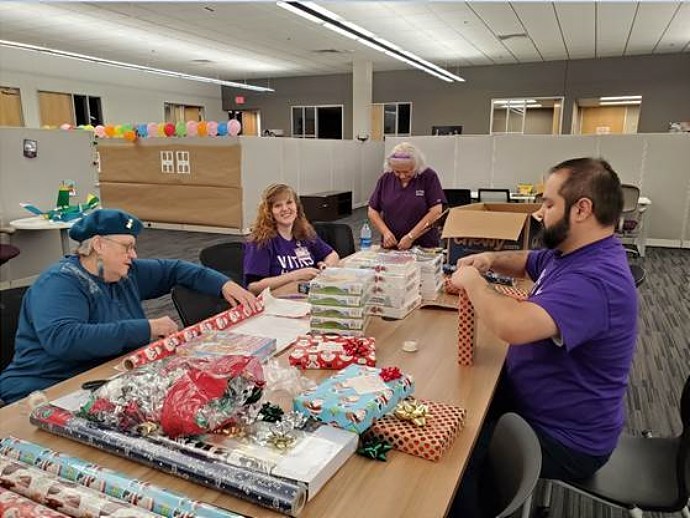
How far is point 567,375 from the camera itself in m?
1.51

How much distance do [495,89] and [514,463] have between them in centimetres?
1327

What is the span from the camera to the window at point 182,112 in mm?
15055

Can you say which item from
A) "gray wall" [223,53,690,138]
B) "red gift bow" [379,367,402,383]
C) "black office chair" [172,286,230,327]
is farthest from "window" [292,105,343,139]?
"red gift bow" [379,367,402,383]

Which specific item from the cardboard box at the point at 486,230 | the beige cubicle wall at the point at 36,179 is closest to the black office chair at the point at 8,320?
the cardboard box at the point at 486,230

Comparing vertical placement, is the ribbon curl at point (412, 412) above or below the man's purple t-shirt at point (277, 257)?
below

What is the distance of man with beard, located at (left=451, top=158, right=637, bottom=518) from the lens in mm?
1390

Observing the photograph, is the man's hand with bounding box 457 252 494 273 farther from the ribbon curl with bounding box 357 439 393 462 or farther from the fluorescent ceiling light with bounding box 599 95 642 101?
the fluorescent ceiling light with bounding box 599 95 642 101

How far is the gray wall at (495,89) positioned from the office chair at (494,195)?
23.5 ft

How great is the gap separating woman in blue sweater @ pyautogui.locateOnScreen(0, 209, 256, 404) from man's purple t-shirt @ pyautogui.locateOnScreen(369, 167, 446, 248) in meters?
2.17

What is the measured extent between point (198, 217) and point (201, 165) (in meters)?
0.86

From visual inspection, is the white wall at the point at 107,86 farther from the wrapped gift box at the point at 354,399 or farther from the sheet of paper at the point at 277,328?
the wrapped gift box at the point at 354,399

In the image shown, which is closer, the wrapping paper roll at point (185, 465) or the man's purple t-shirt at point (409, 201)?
the wrapping paper roll at point (185, 465)

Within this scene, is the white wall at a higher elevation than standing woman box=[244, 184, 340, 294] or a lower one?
higher

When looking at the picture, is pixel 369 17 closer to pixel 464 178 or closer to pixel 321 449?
pixel 464 178
